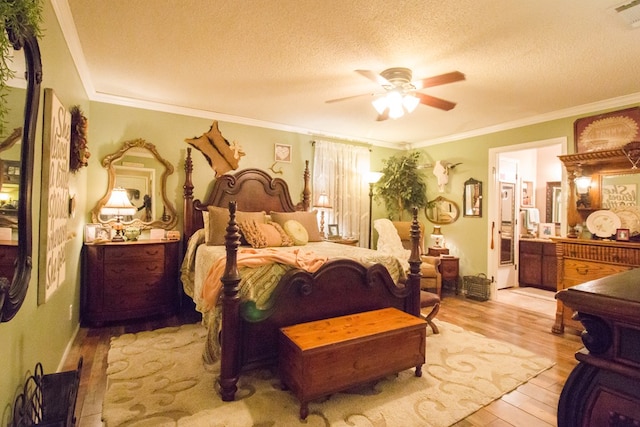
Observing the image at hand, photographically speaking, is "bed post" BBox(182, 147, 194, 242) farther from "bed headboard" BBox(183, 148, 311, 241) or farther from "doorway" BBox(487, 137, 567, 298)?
"doorway" BBox(487, 137, 567, 298)

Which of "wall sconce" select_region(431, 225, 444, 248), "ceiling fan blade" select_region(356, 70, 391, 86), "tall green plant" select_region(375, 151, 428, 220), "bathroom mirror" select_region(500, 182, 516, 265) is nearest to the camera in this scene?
"ceiling fan blade" select_region(356, 70, 391, 86)

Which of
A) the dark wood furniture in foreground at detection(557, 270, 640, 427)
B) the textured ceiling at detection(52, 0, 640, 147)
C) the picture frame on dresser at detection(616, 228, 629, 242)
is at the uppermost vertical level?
the textured ceiling at detection(52, 0, 640, 147)

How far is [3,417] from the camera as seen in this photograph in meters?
1.33

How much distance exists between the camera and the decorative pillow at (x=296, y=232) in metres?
3.88

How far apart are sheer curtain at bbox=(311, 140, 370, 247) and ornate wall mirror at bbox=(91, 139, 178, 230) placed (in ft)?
7.07

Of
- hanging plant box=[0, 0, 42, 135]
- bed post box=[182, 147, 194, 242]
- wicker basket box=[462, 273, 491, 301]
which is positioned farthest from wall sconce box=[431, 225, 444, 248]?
hanging plant box=[0, 0, 42, 135]

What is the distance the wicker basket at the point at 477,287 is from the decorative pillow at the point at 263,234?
296 cm

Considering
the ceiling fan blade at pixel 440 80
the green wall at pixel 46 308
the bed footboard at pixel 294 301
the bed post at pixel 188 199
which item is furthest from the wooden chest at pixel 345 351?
the bed post at pixel 188 199

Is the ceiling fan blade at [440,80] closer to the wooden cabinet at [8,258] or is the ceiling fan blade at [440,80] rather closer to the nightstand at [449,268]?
the wooden cabinet at [8,258]

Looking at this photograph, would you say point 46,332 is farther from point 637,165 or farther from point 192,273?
point 637,165

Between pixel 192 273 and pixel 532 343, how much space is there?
3.63 m

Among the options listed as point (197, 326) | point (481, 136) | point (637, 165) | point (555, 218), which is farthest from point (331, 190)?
point (555, 218)

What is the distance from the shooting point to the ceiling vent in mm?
2006

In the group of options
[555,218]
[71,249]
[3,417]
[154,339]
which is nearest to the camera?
[3,417]
